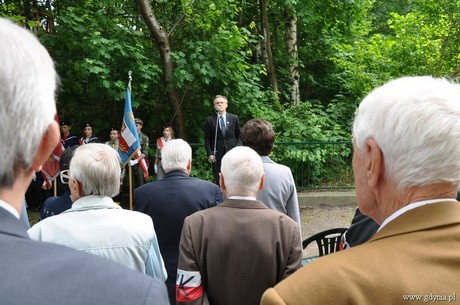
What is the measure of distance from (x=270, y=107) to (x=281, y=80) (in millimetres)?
2984

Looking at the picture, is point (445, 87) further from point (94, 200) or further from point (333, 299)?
point (94, 200)

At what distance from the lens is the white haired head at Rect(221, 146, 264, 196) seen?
279cm

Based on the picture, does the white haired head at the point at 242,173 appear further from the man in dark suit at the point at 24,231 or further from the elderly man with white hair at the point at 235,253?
the man in dark suit at the point at 24,231

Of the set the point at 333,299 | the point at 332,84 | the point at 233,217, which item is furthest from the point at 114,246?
the point at 332,84

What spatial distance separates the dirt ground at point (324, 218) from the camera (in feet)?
27.7

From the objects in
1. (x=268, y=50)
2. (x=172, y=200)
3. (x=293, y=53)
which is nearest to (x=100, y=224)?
(x=172, y=200)

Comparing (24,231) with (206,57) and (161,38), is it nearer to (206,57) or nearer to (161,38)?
(206,57)

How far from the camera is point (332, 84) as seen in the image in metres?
16.7

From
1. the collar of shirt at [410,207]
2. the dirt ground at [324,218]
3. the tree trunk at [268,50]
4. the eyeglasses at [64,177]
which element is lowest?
the dirt ground at [324,218]

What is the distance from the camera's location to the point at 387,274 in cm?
112

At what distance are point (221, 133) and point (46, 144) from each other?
27.8ft

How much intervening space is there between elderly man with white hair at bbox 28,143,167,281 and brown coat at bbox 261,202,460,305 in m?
1.44

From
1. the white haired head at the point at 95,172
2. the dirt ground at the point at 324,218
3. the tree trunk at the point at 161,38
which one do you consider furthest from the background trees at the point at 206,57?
the white haired head at the point at 95,172

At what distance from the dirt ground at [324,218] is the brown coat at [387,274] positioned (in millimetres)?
6796
